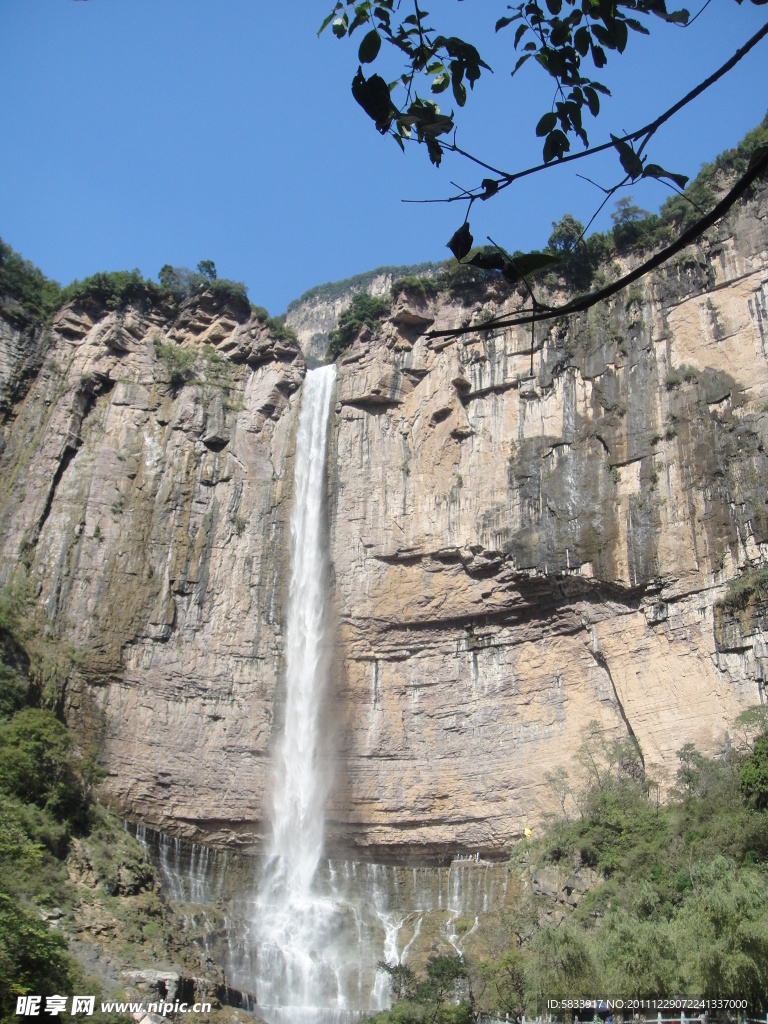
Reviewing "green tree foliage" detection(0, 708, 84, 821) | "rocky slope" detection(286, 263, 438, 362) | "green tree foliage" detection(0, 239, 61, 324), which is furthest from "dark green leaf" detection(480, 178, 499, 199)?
"rocky slope" detection(286, 263, 438, 362)

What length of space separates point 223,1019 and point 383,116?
20728 millimetres

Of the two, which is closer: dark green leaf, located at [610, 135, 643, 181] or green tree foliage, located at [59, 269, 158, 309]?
dark green leaf, located at [610, 135, 643, 181]

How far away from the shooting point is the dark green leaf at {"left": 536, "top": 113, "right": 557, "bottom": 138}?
365 cm

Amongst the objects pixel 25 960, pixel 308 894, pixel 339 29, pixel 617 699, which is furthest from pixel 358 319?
pixel 339 29

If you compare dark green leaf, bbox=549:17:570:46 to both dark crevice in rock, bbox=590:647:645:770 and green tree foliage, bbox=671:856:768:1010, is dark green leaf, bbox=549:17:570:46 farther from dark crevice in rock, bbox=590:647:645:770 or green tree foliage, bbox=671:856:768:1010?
dark crevice in rock, bbox=590:647:645:770

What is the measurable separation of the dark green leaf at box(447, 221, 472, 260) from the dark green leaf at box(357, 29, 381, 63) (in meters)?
0.78

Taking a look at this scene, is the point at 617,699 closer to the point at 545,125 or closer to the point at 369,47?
the point at 545,125

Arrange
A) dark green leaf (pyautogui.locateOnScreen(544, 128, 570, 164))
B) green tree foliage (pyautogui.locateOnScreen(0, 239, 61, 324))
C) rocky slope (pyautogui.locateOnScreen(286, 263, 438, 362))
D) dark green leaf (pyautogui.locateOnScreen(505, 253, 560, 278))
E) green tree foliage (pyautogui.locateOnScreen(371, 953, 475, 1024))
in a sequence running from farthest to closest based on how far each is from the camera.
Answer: rocky slope (pyautogui.locateOnScreen(286, 263, 438, 362)) < green tree foliage (pyautogui.locateOnScreen(0, 239, 61, 324)) < green tree foliage (pyautogui.locateOnScreen(371, 953, 475, 1024)) < dark green leaf (pyautogui.locateOnScreen(544, 128, 570, 164)) < dark green leaf (pyautogui.locateOnScreen(505, 253, 560, 278))

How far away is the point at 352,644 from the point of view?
1208 inches

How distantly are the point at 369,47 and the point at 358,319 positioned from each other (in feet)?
106

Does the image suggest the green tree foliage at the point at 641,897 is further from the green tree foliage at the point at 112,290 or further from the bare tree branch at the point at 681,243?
the green tree foliage at the point at 112,290

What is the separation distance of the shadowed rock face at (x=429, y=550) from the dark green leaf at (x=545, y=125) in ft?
75.1

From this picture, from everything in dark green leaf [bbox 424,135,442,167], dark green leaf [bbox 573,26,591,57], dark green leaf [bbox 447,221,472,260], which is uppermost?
dark green leaf [bbox 573,26,591,57]

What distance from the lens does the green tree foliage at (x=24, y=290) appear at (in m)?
34.2
